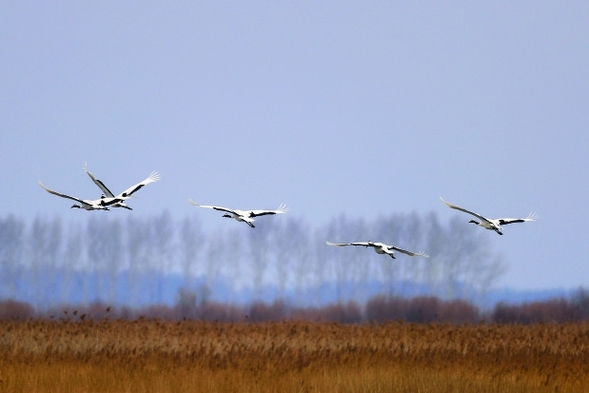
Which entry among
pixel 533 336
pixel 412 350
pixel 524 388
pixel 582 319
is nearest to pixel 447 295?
pixel 582 319

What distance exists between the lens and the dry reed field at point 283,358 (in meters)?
17.4

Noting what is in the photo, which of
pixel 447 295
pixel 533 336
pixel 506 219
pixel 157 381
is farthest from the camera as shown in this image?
pixel 447 295

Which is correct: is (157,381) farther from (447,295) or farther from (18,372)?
(447,295)

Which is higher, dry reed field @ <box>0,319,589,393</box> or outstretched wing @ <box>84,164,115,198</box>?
outstretched wing @ <box>84,164,115,198</box>

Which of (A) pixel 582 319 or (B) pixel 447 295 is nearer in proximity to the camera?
(A) pixel 582 319

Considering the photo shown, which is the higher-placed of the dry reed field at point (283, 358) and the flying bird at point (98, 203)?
the flying bird at point (98, 203)

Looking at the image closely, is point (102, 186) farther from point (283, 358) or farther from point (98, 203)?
point (283, 358)

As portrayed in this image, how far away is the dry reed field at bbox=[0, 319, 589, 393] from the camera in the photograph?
17391 mm

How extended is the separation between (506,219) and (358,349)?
17.1 ft

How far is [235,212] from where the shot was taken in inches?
899

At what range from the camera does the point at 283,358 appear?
792 inches

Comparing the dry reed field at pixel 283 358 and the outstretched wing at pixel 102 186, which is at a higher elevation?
the outstretched wing at pixel 102 186

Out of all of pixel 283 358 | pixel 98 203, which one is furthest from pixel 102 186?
pixel 283 358

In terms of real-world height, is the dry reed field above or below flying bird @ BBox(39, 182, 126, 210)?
below
